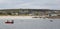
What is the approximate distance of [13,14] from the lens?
6022cm

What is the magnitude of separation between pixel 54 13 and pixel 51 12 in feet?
4.67

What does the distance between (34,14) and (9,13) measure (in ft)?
25.4

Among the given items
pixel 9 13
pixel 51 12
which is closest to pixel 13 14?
pixel 9 13

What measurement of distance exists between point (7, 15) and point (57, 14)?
1452 cm

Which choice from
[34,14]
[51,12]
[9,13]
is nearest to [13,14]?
[9,13]

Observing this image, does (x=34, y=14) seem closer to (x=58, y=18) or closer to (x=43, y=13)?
(x=43, y=13)

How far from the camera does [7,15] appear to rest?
196ft

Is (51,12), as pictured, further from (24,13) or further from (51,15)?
(24,13)

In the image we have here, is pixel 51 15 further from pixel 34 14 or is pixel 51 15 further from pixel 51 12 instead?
pixel 34 14

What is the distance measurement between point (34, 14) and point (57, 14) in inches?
272

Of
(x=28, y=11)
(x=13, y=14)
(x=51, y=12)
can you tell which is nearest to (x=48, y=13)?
(x=51, y=12)

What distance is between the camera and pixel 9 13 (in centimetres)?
5972

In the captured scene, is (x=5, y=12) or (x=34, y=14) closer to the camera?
(x=5, y=12)

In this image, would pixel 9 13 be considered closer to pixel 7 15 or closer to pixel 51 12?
pixel 7 15
